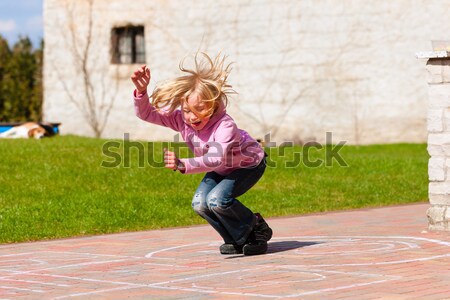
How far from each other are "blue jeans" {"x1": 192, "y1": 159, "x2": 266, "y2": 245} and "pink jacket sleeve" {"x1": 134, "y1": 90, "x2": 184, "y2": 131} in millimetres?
559

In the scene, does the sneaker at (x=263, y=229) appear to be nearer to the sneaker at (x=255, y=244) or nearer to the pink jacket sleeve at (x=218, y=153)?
the sneaker at (x=255, y=244)

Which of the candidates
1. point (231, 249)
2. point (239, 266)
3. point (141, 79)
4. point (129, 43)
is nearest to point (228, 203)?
point (231, 249)

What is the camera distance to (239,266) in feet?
25.0

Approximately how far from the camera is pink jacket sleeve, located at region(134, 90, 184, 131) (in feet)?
26.5

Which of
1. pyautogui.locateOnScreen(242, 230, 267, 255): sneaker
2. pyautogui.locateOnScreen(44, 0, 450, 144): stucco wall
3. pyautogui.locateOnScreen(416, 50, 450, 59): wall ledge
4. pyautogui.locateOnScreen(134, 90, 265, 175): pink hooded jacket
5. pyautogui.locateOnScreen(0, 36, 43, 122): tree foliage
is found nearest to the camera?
pyautogui.locateOnScreen(134, 90, 265, 175): pink hooded jacket

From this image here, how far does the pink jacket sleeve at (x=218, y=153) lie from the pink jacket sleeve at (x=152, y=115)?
0.44m

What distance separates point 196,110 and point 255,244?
128 cm

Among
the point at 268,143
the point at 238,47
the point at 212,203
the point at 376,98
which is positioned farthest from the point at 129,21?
the point at 212,203

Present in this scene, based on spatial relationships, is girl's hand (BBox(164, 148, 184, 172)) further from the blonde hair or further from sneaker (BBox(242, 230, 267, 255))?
sneaker (BBox(242, 230, 267, 255))

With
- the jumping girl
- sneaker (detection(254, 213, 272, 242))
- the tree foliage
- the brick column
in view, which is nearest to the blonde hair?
the jumping girl

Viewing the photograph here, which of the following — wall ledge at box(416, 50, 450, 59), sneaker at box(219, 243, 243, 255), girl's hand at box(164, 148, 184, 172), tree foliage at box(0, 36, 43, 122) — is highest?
tree foliage at box(0, 36, 43, 122)

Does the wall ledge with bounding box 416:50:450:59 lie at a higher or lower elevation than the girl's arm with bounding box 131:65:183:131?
higher

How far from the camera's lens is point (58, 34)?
26500mm

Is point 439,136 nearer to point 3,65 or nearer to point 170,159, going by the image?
point 170,159
